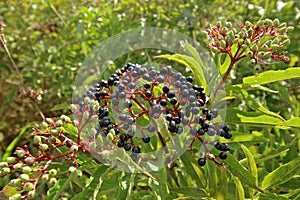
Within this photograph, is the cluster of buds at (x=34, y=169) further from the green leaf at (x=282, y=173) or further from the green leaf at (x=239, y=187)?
the green leaf at (x=282, y=173)

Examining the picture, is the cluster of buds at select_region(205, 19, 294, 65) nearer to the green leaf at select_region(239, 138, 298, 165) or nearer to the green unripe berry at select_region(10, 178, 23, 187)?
the green leaf at select_region(239, 138, 298, 165)

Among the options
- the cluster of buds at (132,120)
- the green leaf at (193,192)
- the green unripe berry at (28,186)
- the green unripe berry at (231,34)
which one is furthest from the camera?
the green leaf at (193,192)

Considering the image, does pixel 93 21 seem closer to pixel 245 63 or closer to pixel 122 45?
pixel 122 45

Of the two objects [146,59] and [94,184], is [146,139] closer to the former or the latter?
[94,184]

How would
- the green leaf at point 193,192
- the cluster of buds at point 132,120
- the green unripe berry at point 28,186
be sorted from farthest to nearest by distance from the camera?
the green leaf at point 193,192 → the cluster of buds at point 132,120 → the green unripe berry at point 28,186

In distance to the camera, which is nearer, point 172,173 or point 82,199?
point 82,199

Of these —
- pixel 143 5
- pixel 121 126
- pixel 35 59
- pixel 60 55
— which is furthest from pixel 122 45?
pixel 121 126

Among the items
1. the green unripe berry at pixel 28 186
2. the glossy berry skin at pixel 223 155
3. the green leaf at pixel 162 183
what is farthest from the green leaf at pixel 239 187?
the green unripe berry at pixel 28 186
